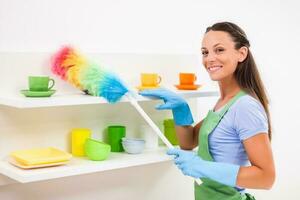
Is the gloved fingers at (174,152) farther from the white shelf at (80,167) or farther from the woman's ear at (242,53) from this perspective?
the woman's ear at (242,53)

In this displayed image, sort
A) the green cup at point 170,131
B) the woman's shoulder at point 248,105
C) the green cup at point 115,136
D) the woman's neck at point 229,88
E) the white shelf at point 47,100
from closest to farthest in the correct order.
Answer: the white shelf at point 47,100, the woman's shoulder at point 248,105, the woman's neck at point 229,88, the green cup at point 115,136, the green cup at point 170,131

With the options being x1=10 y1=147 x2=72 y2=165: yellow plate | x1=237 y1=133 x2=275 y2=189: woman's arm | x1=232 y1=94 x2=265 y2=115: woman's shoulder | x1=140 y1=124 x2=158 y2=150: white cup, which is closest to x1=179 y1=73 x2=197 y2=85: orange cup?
x1=140 y1=124 x2=158 y2=150: white cup

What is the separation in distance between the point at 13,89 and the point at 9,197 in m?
0.32

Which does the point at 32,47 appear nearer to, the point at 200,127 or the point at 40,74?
the point at 40,74

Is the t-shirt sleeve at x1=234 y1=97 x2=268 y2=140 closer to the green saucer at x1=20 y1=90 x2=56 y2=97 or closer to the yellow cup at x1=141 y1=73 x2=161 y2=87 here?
the yellow cup at x1=141 y1=73 x2=161 y2=87

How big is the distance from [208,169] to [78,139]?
0.42 meters

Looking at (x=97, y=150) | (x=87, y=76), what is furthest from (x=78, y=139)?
(x=87, y=76)

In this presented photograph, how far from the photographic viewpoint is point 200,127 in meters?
1.69

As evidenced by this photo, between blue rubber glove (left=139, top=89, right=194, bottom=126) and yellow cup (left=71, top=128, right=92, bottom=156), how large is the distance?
0.21 m

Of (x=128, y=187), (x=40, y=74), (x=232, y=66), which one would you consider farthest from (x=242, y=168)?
(x=40, y=74)

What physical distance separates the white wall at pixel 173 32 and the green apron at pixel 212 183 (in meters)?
0.34

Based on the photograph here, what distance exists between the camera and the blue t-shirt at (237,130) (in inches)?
55.7

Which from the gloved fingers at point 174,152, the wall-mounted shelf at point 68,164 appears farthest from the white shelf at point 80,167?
the gloved fingers at point 174,152

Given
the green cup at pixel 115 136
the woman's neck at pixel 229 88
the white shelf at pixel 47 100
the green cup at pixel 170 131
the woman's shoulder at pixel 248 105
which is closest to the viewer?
the white shelf at pixel 47 100
